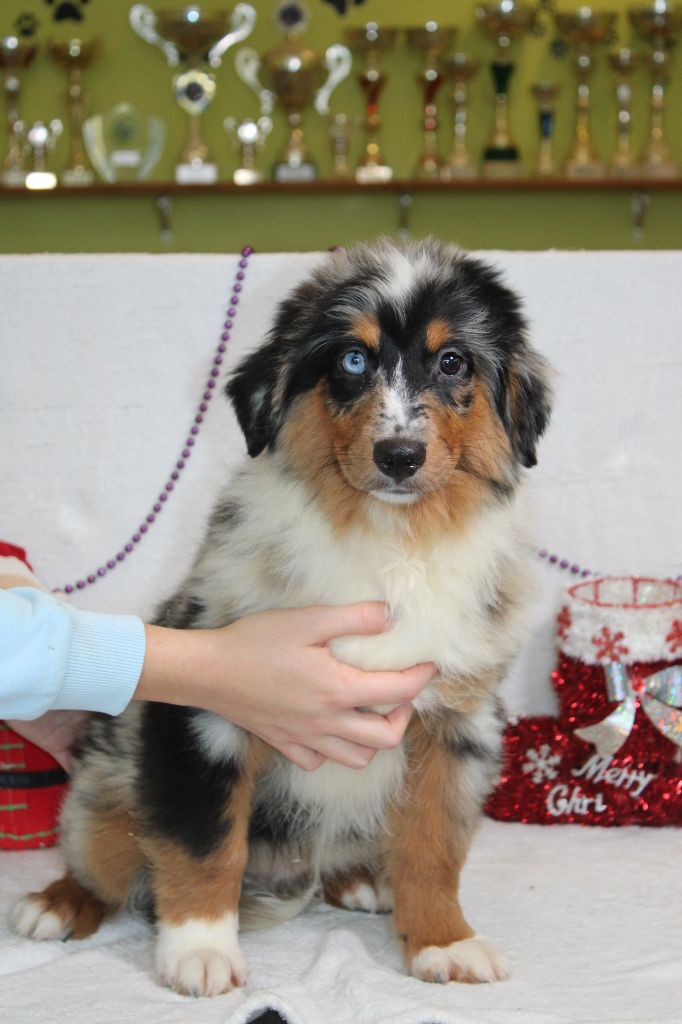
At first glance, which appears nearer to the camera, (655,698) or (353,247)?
(353,247)

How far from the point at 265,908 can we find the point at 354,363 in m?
0.93

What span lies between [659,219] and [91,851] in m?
5.49

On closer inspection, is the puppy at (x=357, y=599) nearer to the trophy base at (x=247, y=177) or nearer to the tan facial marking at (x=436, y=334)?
the tan facial marking at (x=436, y=334)

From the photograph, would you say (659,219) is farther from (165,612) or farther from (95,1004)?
(95,1004)

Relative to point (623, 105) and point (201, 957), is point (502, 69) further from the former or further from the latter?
point (201, 957)

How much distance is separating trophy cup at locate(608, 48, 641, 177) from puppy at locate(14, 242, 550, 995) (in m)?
4.64

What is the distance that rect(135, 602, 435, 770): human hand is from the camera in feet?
5.81

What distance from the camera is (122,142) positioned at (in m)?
6.46

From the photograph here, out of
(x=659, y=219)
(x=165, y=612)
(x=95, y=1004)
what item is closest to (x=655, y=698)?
(x=165, y=612)

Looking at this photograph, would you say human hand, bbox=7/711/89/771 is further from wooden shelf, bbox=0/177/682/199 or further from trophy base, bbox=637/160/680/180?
trophy base, bbox=637/160/680/180

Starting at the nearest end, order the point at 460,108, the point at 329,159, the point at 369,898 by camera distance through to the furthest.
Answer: the point at 369,898 < the point at 460,108 < the point at 329,159

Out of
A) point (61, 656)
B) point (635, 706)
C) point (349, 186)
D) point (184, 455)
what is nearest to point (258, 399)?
point (61, 656)

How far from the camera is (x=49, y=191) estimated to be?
6.27 metres

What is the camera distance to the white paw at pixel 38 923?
6.49 feet
